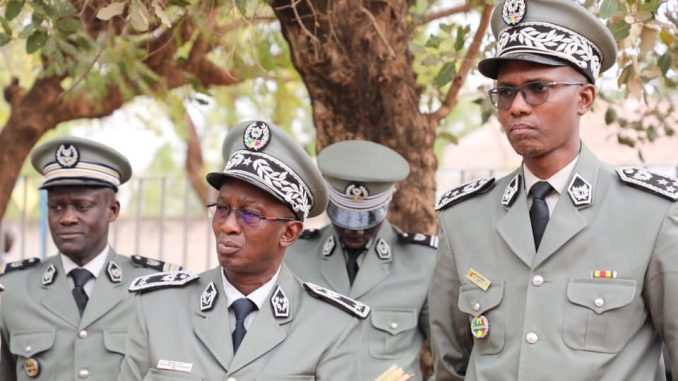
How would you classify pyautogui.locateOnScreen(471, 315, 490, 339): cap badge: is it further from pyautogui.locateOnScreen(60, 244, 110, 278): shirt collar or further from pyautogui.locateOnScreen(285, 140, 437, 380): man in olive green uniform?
pyautogui.locateOnScreen(60, 244, 110, 278): shirt collar

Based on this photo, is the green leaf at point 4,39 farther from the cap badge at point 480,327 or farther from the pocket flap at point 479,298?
the cap badge at point 480,327

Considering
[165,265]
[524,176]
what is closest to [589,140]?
[165,265]

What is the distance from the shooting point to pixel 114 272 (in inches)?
222

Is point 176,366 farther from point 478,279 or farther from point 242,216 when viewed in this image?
point 478,279

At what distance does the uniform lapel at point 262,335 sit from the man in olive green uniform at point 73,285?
153 cm

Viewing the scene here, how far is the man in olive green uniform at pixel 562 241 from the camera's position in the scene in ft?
12.4

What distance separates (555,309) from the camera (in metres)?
3.82

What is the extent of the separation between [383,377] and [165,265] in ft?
6.86

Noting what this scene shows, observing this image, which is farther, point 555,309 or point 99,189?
point 99,189

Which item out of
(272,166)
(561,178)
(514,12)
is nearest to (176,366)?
(272,166)

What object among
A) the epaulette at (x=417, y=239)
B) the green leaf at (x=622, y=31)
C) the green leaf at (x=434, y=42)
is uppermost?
the green leaf at (x=622, y=31)

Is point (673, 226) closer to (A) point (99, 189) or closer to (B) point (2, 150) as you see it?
(A) point (99, 189)

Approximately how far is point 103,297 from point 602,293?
8.68 feet

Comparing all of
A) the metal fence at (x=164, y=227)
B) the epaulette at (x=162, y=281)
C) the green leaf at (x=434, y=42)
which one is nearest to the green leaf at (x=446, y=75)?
the green leaf at (x=434, y=42)
